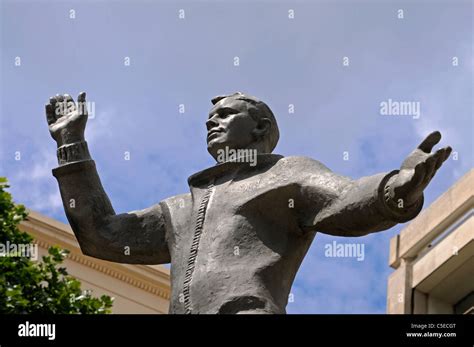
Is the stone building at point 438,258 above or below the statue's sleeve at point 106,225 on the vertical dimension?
above

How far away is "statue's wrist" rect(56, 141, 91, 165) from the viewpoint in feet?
30.5

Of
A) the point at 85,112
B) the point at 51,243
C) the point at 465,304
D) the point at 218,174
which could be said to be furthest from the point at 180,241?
the point at 465,304

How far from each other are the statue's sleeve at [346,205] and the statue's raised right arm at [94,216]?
1.06m

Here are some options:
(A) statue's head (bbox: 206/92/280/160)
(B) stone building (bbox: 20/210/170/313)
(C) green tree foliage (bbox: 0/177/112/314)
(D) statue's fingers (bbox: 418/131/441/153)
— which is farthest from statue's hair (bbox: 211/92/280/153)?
(B) stone building (bbox: 20/210/170/313)

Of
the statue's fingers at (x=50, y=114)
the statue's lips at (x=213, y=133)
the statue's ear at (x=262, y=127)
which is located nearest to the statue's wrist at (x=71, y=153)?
the statue's fingers at (x=50, y=114)

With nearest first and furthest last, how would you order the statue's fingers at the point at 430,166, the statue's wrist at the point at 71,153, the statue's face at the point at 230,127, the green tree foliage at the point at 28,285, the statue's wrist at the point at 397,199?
the statue's fingers at the point at 430,166
the statue's wrist at the point at 397,199
the statue's face at the point at 230,127
the statue's wrist at the point at 71,153
the green tree foliage at the point at 28,285

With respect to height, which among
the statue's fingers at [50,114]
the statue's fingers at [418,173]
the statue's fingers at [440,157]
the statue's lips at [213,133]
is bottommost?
the statue's fingers at [418,173]

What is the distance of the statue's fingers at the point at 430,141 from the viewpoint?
813cm

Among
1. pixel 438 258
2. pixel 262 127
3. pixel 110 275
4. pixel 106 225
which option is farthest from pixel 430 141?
pixel 438 258

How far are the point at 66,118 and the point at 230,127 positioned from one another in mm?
1075

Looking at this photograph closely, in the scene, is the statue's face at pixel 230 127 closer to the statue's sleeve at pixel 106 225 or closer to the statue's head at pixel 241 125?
the statue's head at pixel 241 125
